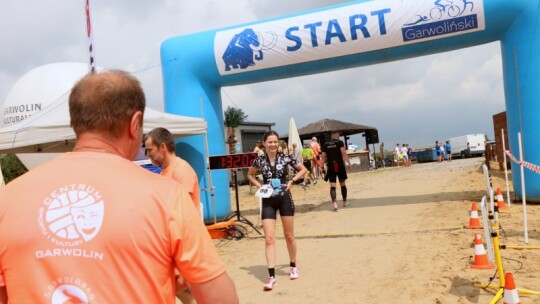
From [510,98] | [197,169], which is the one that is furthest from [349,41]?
[197,169]

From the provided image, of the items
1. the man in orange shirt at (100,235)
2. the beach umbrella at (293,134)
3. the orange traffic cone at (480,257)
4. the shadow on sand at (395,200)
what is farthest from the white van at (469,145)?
the man in orange shirt at (100,235)

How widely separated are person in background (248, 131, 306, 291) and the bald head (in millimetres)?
3502

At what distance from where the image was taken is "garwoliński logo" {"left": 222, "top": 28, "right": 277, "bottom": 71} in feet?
28.9

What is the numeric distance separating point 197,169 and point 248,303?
5.07 metres

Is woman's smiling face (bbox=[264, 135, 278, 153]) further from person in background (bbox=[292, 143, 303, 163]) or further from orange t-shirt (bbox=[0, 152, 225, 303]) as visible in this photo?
person in background (bbox=[292, 143, 303, 163])

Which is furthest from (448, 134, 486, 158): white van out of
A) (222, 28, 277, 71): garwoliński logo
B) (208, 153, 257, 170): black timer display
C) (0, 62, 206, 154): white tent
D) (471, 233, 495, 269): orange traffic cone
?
(471, 233, 495, 269): orange traffic cone

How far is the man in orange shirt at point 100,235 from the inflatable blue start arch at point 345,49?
7.68 meters

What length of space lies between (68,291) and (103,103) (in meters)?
0.57

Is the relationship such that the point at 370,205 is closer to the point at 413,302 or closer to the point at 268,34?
the point at 268,34

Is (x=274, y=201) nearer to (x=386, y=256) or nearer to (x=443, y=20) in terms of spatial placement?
(x=386, y=256)

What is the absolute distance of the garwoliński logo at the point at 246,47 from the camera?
882cm

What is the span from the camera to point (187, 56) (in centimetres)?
922

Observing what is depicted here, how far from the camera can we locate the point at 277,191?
4.80m

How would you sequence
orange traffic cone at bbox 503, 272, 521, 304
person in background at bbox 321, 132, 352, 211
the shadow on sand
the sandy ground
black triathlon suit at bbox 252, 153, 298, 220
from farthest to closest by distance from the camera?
the shadow on sand < person in background at bbox 321, 132, 352, 211 < black triathlon suit at bbox 252, 153, 298, 220 < the sandy ground < orange traffic cone at bbox 503, 272, 521, 304
